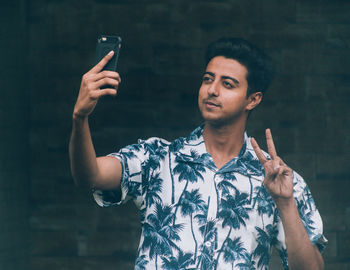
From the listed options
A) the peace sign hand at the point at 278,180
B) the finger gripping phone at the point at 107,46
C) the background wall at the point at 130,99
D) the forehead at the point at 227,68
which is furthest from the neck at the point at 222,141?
the background wall at the point at 130,99

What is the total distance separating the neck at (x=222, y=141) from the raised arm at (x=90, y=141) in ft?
1.62

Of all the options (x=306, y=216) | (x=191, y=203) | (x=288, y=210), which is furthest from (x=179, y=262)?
(x=306, y=216)

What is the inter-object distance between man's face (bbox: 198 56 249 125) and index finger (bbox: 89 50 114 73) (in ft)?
2.00

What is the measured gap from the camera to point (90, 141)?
7.08 ft

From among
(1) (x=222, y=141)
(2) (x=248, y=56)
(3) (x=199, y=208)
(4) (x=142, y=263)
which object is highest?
(2) (x=248, y=56)

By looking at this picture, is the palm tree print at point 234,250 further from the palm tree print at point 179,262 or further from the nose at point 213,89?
the nose at point 213,89

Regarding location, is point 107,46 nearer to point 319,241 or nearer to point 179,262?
point 179,262

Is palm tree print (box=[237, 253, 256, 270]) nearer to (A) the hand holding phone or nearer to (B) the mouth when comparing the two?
(B) the mouth

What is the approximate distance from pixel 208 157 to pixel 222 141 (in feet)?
0.44

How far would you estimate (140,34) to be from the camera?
371cm

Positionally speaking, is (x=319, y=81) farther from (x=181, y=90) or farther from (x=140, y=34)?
(x=140, y=34)

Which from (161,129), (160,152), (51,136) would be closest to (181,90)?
(161,129)

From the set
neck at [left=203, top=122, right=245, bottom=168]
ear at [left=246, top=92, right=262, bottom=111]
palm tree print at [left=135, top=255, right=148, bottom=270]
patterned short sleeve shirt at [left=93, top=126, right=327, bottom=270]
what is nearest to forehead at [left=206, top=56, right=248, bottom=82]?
ear at [left=246, top=92, right=262, bottom=111]

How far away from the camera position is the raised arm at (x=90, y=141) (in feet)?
6.69
